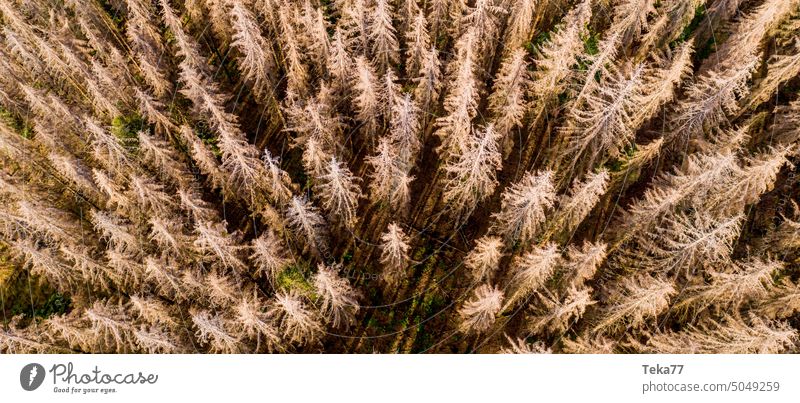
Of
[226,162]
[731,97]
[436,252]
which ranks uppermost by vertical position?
[731,97]

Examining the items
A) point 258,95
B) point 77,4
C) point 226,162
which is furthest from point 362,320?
point 77,4

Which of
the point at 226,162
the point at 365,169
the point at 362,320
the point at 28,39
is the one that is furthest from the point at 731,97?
the point at 28,39

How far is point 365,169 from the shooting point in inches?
1188

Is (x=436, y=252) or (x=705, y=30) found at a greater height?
(x=705, y=30)

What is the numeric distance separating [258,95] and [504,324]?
21875mm

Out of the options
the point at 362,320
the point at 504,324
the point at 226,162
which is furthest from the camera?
the point at 362,320

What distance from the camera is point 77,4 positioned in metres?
28.1

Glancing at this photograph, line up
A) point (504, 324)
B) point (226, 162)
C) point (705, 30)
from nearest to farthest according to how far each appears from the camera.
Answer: point (226, 162), point (504, 324), point (705, 30)

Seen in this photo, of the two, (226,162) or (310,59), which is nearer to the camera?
(226,162)
